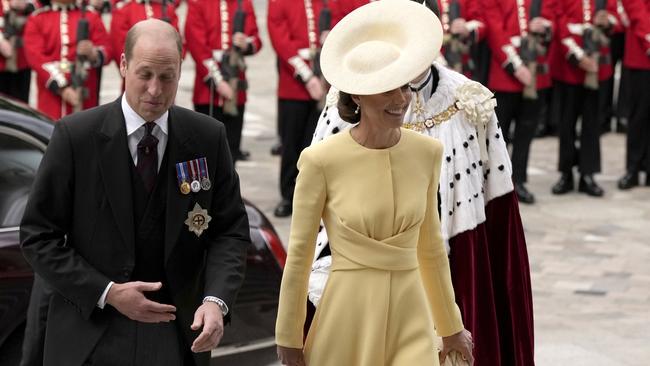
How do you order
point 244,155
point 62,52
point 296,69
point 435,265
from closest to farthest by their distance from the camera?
point 435,265, point 62,52, point 296,69, point 244,155

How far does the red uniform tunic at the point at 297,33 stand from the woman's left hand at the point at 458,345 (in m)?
6.44

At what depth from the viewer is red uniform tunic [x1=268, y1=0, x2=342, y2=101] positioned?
10.8 meters

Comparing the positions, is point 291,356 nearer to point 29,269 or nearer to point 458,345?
point 458,345

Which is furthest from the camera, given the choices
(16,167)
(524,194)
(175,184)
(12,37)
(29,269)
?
(524,194)

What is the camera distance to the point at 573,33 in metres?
11.6

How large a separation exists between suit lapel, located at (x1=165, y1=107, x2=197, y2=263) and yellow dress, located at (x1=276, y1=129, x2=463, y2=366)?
0.32 m

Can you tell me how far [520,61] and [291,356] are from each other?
7469 millimetres

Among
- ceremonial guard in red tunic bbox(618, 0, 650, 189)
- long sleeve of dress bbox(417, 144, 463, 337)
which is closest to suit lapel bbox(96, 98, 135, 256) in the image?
long sleeve of dress bbox(417, 144, 463, 337)

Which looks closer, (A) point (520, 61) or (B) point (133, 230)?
(B) point (133, 230)

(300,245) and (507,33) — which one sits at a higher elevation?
(300,245)

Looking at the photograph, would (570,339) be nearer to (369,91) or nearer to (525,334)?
(525,334)

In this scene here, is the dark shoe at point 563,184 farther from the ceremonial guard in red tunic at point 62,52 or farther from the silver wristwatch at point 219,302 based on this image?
the silver wristwatch at point 219,302

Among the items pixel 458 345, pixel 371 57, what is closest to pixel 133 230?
pixel 371 57

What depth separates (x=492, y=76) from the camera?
455 inches
